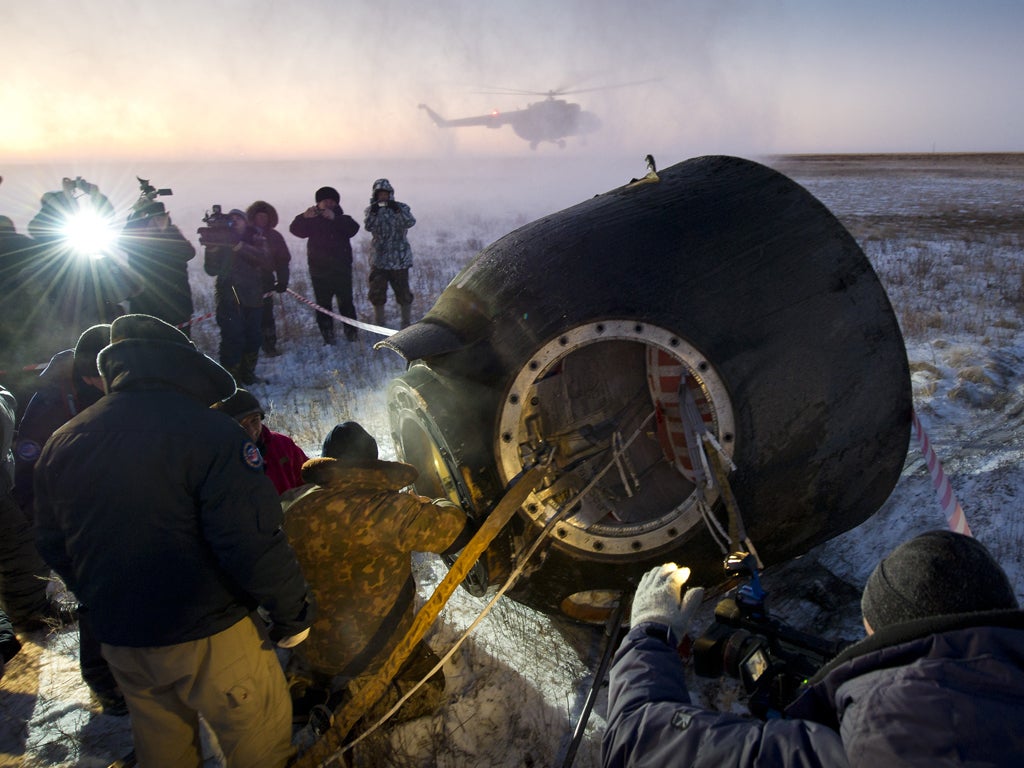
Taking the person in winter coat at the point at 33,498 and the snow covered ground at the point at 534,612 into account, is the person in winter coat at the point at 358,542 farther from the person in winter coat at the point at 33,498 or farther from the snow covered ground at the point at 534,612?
the person in winter coat at the point at 33,498

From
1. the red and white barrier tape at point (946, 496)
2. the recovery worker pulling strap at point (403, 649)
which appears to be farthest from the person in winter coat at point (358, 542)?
the red and white barrier tape at point (946, 496)

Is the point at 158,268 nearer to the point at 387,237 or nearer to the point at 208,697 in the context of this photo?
the point at 387,237

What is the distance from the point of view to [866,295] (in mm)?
2838

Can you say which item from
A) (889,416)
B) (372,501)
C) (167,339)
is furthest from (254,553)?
(889,416)

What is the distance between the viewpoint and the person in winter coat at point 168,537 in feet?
7.02

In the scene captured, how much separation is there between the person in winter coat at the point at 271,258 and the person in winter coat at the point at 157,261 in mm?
1255

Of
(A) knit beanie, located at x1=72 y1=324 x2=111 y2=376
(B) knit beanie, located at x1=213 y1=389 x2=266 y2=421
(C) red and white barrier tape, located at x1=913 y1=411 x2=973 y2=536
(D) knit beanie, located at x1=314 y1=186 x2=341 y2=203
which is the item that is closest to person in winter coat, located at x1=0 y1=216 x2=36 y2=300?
(A) knit beanie, located at x1=72 y1=324 x2=111 y2=376

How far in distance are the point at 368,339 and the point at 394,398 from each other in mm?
6100

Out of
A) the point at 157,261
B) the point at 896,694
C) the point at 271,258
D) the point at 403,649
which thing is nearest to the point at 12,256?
the point at 157,261

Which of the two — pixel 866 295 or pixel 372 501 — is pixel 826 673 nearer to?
pixel 372 501

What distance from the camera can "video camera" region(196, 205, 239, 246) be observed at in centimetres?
759

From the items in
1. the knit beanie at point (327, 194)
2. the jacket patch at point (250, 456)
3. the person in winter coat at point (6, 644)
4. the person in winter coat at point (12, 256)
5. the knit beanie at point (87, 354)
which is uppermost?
the knit beanie at point (327, 194)

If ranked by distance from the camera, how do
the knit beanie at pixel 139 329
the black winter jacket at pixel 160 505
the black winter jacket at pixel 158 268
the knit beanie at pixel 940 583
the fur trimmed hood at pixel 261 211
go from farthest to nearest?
1. the fur trimmed hood at pixel 261 211
2. the black winter jacket at pixel 158 268
3. the knit beanie at pixel 139 329
4. the black winter jacket at pixel 160 505
5. the knit beanie at pixel 940 583

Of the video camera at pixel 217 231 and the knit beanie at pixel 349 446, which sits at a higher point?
the video camera at pixel 217 231
